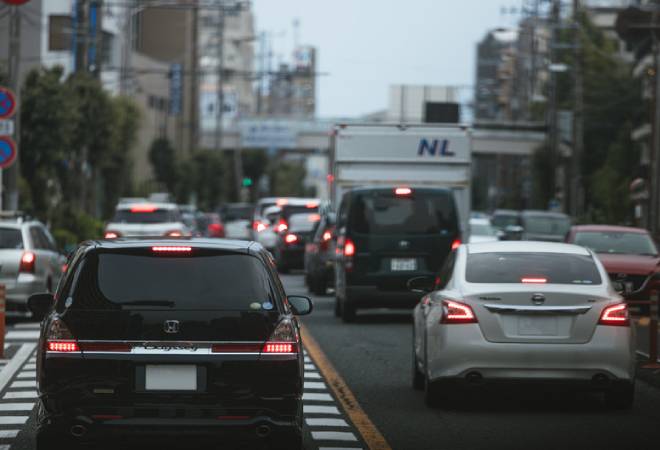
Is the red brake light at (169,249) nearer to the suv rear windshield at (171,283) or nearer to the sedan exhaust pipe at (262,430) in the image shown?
the suv rear windshield at (171,283)

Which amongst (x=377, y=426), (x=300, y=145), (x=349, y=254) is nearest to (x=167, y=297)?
(x=377, y=426)

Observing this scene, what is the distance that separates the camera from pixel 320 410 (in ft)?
48.2

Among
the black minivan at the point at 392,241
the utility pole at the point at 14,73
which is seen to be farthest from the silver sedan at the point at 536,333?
the utility pole at the point at 14,73

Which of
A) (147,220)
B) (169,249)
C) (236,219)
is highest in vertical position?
(169,249)

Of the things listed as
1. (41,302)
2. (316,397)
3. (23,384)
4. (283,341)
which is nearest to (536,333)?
(316,397)

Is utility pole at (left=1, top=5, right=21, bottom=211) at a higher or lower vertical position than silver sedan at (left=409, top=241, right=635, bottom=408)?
higher

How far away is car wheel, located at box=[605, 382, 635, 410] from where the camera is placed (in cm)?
1433

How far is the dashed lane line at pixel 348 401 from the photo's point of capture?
41.1ft

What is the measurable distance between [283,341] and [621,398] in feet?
16.3

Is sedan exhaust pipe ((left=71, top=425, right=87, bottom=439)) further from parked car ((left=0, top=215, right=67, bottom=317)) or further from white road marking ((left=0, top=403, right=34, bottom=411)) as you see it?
parked car ((left=0, top=215, right=67, bottom=317))

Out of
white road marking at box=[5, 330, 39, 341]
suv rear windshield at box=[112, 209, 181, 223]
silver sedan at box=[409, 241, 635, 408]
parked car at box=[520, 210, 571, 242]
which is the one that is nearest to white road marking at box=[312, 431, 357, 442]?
silver sedan at box=[409, 241, 635, 408]

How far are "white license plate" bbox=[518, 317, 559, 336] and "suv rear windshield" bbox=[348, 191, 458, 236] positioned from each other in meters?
12.1

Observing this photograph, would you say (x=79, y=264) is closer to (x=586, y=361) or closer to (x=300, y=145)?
(x=586, y=361)

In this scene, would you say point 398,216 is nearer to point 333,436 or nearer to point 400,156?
point 400,156
